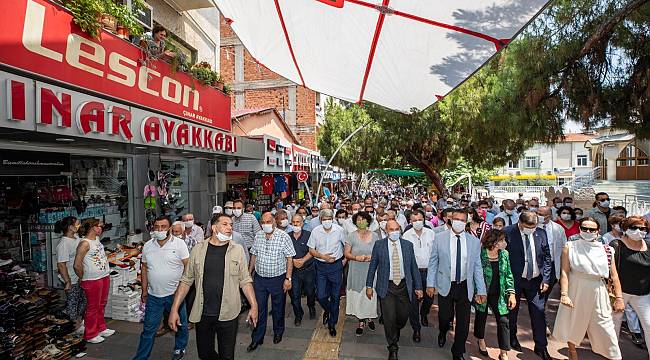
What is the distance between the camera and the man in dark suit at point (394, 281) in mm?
4906

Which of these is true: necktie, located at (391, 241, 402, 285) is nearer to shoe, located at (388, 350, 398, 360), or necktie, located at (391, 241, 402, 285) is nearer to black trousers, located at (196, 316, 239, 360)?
shoe, located at (388, 350, 398, 360)

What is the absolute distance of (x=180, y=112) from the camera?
8.09 meters

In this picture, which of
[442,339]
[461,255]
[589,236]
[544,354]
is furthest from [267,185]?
[589,236]

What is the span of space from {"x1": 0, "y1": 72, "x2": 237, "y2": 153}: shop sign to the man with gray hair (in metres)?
3.48

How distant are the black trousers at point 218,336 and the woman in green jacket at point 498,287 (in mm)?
3269

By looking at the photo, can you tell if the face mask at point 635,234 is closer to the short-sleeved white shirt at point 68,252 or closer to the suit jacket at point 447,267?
the suit jacket at point 447,267

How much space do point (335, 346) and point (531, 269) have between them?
299 cm

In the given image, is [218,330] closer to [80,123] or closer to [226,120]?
[80,123]

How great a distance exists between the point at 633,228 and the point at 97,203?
1004 cm

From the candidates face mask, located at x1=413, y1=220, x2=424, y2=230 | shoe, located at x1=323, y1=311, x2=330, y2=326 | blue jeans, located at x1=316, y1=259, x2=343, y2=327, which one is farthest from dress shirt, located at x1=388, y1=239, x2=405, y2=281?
shoe, located at x1=323, y1=311, x2=330, y2=326

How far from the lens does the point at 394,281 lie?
4949mm

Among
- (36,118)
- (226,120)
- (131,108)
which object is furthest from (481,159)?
(36,118)

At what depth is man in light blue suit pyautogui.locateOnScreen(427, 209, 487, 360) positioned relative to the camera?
476 cm

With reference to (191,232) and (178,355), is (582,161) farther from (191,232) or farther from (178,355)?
(178,355)
